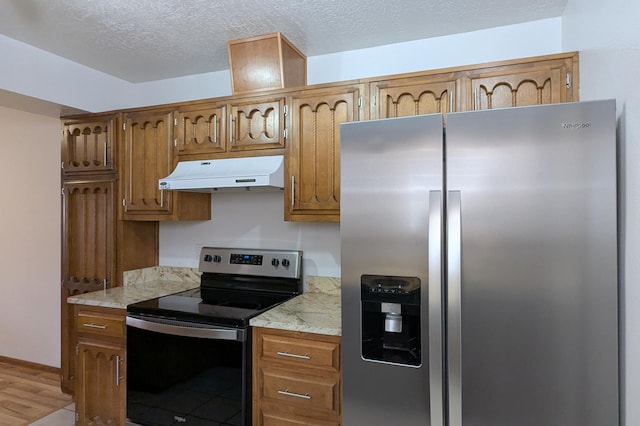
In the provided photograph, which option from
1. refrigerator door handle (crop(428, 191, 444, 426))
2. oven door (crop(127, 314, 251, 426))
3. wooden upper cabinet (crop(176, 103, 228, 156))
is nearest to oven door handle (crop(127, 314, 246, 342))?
oven door (crop(127, 314, 251, 426))

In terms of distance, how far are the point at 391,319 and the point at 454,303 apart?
0.99 ft

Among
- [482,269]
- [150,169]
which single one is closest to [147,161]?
[150,169]

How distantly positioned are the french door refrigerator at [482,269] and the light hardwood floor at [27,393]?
262cm

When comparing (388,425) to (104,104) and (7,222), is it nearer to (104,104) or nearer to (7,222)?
(104,104)

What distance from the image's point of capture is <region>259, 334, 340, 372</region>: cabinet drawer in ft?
6.10

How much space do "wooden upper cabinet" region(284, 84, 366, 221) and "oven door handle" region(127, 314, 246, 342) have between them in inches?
28.8

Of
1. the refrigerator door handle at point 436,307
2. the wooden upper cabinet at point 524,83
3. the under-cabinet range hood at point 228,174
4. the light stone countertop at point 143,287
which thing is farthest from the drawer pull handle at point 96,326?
the wooden upper cabinet at point 524,83

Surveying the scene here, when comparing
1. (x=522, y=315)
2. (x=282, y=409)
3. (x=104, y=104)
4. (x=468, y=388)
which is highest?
(x=104, y=104)

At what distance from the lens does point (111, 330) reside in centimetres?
240

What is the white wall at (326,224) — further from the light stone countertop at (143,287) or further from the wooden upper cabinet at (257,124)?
the wooden upper cabinet at (257,124)

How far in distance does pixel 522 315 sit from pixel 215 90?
255 cm

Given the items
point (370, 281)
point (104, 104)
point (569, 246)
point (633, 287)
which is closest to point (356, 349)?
point (370, 281)

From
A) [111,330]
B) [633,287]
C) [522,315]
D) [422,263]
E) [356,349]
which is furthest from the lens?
[111,330]

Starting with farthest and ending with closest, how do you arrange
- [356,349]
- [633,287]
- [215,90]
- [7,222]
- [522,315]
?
[7,222]
[215,90]
[356,349]
[522,315]
[633,287]
